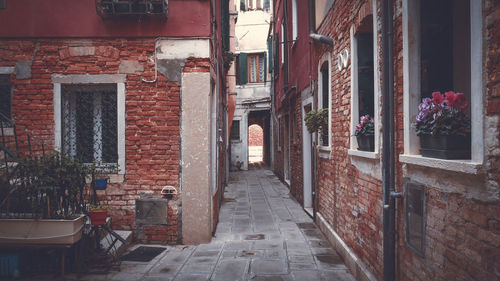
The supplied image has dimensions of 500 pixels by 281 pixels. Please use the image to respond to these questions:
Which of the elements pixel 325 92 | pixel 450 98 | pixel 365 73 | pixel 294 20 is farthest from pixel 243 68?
pixel 450 98

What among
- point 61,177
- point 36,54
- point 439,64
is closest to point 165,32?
point 36,54

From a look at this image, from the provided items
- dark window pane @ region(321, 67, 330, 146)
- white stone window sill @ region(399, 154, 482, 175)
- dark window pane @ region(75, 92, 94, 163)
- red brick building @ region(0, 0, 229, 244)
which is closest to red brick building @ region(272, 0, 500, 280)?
white stone window sill @ region(399, 154, 482, 175)

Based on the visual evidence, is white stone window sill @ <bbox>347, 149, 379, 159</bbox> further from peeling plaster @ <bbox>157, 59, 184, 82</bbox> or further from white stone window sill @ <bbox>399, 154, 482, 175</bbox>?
peeling plaster @ <bbox>157, 59, 184, 82</bbox>

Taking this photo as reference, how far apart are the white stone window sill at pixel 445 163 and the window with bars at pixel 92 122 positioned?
15.5 ft

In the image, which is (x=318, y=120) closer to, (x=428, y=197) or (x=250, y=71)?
(x=428, y=197)

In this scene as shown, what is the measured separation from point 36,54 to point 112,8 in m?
1.52

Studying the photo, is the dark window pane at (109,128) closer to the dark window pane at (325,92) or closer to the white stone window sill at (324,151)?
the white stone window sill at (324,151)

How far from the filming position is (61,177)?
4.29m

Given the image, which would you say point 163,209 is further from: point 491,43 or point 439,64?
point 491,43

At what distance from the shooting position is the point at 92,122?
19.0 feet

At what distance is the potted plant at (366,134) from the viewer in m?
4.04

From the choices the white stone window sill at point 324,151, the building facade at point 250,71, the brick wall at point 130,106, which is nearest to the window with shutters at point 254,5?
the building facade at point 250,71

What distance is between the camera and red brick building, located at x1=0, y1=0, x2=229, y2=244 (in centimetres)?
559

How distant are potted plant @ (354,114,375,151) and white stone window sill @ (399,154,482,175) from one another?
3.35 feet
